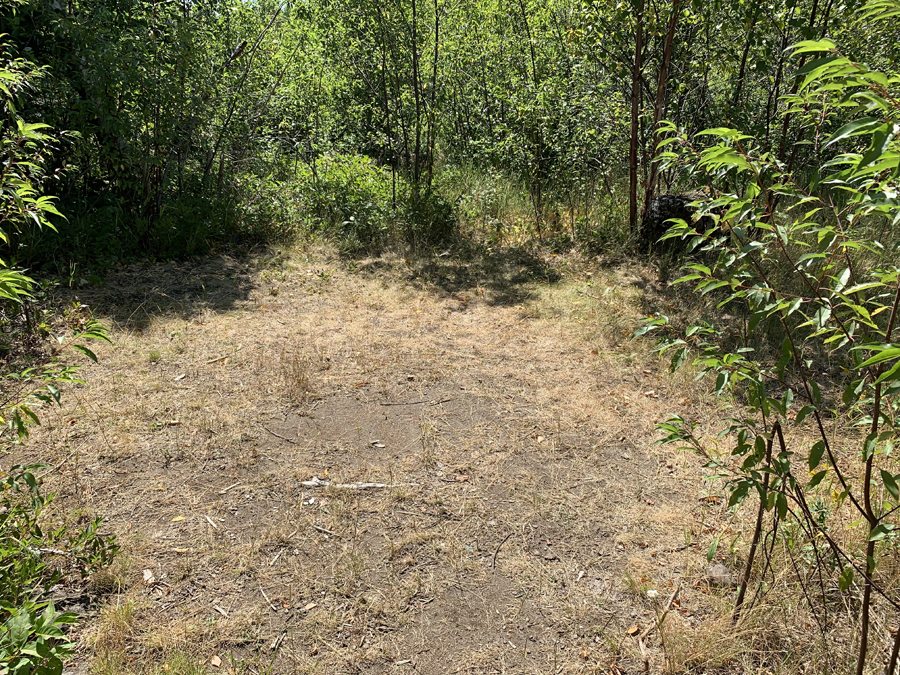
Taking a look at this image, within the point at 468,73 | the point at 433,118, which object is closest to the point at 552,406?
the point at 433,118

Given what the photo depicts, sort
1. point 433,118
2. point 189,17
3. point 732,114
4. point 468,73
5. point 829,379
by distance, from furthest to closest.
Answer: point 468,73
point 433,118
point 189,17
point 732,114
point 829,379

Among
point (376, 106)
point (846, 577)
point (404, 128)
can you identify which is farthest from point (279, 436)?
point (376, 106)

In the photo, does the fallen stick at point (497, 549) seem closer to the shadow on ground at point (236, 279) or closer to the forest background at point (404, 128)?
the forest background at point (404, 128)

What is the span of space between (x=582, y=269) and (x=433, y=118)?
2.93 meters

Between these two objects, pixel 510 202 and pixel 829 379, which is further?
pixel 510 202

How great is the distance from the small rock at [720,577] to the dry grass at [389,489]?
5 centimetres

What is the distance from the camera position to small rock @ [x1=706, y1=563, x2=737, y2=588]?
8.55 feet

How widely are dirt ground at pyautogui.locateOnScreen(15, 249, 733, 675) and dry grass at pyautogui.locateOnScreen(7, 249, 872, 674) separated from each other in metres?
0.01

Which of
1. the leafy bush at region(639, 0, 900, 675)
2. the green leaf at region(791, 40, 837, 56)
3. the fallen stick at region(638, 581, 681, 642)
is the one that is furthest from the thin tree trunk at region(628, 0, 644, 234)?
the green leaf at region(791, 40, 837, 56)

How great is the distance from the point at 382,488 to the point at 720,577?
1.76 meters

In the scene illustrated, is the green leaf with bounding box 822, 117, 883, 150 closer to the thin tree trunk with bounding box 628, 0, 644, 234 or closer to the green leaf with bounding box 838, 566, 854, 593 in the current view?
the green leaf with bounding box 838, 566, 854, 593

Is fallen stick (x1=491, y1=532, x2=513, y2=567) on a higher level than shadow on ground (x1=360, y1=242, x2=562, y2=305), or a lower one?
lower

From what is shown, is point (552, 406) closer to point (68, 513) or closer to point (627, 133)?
point (68, 513)

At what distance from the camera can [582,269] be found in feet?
21.6
